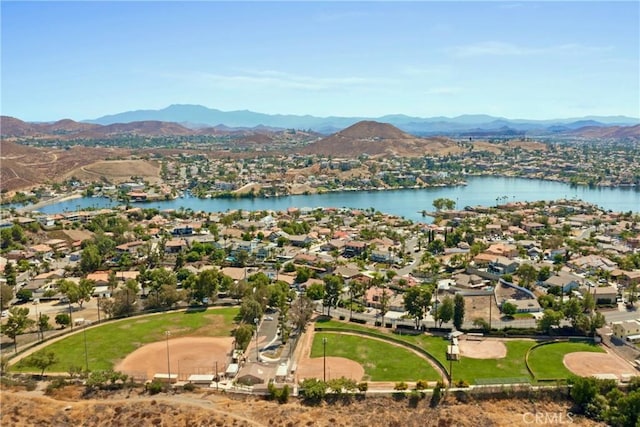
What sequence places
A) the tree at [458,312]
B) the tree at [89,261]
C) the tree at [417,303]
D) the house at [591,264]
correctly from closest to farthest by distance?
the tree at [458,312] → the tree at [417,303] → the house at [591,264] → the tree at [89,261]

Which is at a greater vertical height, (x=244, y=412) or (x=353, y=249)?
(x=353, y=249)

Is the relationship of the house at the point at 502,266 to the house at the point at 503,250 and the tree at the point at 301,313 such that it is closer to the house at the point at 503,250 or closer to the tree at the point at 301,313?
the house at the point at 503,250

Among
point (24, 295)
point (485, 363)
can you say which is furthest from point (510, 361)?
point (24, 295)

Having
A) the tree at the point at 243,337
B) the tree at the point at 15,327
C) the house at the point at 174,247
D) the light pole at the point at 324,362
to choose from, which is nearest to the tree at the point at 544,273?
the light pole at the point at 324,362

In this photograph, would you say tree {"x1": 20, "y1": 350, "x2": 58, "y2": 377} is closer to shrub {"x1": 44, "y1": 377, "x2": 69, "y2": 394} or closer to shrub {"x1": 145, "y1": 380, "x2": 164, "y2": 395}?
shrub {"x1": 44, "y1": 377, "x2": 69, "y2": 394}

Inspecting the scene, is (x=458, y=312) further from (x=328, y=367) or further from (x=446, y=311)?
(x=328, y=367)

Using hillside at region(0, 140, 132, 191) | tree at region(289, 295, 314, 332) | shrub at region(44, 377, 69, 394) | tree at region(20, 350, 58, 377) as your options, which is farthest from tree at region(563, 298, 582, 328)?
hillside at region(0, 140, 132, 191)
